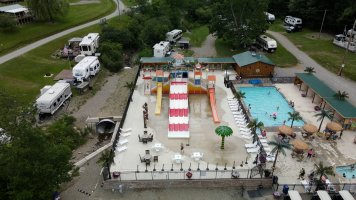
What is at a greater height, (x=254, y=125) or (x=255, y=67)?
(x=255, y=67)

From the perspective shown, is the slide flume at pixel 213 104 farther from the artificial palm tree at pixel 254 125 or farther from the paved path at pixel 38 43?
the paved path at pixel 38 43

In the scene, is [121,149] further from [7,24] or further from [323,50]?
[323,50]

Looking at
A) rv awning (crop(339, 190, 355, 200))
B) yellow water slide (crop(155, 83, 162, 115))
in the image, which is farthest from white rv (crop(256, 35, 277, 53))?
rv awning (crop(339, 190, 355, 200))

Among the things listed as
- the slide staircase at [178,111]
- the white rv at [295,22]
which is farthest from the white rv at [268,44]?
the slide staircase at [178,111]

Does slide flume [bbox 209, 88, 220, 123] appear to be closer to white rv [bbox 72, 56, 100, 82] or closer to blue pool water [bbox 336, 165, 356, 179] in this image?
blue pool water [bbox 336, 165, 356, 179]

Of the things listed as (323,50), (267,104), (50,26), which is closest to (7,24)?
(50,26)

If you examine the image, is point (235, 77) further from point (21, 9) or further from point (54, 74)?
point (21, 9)
